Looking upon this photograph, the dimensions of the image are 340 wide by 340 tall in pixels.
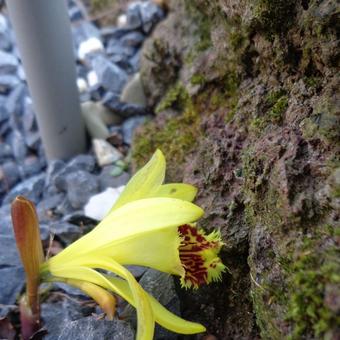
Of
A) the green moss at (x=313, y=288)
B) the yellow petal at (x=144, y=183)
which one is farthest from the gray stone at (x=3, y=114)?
the green moss at (x=313, y=288)

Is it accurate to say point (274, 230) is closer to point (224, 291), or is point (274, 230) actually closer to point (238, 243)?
point (238, 243)

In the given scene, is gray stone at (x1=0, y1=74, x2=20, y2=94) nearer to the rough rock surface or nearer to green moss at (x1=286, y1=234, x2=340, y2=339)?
the rough rock surface

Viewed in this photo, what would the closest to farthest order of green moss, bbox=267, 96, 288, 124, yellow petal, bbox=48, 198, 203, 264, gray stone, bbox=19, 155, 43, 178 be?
yellow petal, bbox=48, 198, 203, 264 → green moss, bbox=267, 96, 288, 124 → gray stone, bbox=19, 155, 43, 178

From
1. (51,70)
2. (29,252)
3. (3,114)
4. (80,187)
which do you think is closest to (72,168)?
(80,187)

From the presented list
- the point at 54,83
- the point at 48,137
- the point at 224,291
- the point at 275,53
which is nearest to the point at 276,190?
the point at 224,291

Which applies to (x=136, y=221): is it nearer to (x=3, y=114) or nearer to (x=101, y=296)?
(x=101, y=296)

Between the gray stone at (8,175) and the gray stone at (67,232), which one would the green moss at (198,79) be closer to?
the gray stone at (67,232)

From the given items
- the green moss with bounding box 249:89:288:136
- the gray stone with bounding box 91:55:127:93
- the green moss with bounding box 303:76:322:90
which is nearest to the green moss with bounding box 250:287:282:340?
the green moss with bounding box 249:89:288:136
